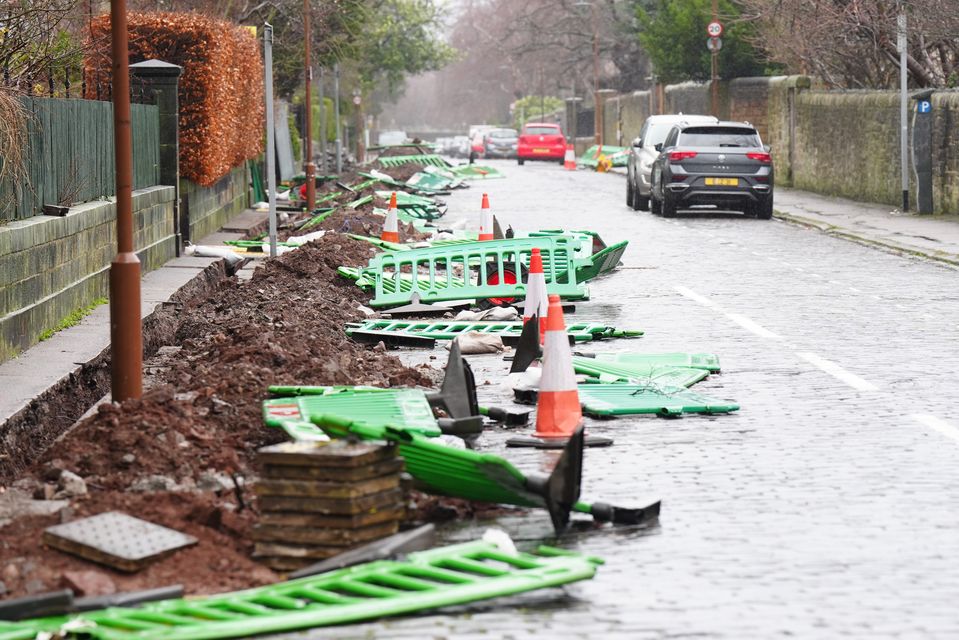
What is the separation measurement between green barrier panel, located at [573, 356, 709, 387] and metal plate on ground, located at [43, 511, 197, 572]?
472 cm

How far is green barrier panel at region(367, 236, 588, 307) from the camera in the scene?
49.7 ft

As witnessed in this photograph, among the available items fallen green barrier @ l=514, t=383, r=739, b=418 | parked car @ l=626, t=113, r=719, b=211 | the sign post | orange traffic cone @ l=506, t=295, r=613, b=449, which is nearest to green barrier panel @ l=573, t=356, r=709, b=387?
fallen green barrier @ l=514, t=383, r=739, b=418

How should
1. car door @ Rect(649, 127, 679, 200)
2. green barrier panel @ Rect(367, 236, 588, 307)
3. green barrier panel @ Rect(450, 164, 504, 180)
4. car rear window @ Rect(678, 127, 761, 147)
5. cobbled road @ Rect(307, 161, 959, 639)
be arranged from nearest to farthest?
cobbled road @ Rect(307, 161, 959, 639), green barrier panel @ Rect(367, 236, 588, 307), car rear window @ Rect(678, 127, 761, 147), car door @ Rect(649, 127, 679, 200), green barrier panel @ Rect(450, 164, 504, 180)

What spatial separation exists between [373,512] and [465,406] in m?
2.77

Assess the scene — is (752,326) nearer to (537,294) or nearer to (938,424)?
(537,294)

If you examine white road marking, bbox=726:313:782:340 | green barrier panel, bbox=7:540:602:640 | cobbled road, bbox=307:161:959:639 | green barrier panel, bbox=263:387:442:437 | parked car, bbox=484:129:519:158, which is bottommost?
cobbled road, bbox=307:161:959:639

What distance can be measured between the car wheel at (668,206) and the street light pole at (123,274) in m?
21.6

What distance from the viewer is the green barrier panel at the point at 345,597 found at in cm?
529

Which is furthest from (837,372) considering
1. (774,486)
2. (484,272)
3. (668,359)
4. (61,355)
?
(61,355)

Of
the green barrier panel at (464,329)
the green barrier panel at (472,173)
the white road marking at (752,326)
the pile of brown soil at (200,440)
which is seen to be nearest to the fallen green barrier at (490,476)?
the pile of brown soil at (200,440)

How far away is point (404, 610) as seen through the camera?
5484mm

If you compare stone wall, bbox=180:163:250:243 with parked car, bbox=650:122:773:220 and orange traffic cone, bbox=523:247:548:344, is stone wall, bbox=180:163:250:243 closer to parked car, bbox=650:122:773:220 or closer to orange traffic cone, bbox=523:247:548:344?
parked car, bbox=650:122:773:220

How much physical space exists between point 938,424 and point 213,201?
17.8m

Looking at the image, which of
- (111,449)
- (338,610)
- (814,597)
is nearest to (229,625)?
(338,610)
